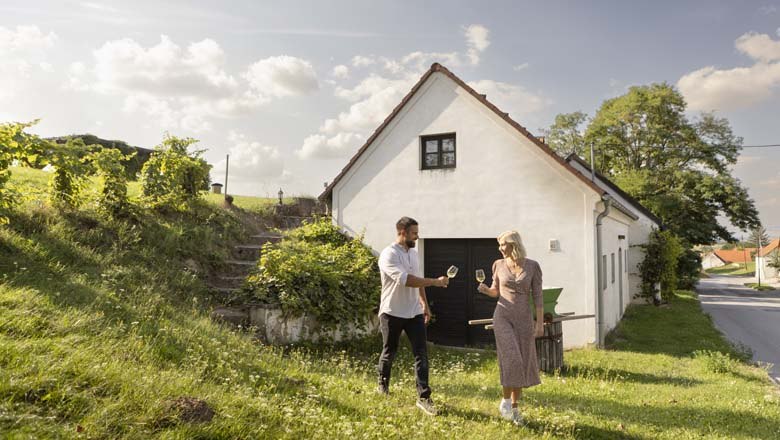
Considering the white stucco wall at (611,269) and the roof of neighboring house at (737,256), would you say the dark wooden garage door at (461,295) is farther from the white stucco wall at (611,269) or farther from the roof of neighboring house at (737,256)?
the roof of neighboring house at (737,256)

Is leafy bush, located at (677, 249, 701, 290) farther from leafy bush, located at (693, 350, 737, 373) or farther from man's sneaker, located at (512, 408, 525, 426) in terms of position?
man's sneaker, located at (512, 408, 525, 426)

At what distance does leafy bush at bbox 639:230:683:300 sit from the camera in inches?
786

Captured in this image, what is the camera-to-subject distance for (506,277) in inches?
195

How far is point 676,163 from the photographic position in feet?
104

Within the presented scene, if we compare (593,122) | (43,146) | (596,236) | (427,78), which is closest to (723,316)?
(596,236)

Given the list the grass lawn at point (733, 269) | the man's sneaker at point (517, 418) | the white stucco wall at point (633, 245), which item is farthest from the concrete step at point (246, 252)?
the grass lawn at point (733, 269)

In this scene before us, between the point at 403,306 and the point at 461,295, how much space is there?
6005 mm

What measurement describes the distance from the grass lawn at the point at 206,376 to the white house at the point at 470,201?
1363 millimetres

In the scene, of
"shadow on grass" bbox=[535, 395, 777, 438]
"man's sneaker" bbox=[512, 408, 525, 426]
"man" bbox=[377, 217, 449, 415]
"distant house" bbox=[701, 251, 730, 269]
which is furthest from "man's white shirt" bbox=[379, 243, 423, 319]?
"distant house" bbox=[701, 251, 730, 269]

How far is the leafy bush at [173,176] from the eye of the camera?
1088 centimetres

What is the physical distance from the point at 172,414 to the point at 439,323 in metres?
8.15

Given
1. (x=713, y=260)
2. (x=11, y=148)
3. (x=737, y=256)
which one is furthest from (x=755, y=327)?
(x=713, y=260)

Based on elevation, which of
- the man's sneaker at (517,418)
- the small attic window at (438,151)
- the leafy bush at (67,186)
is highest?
the small attic window at (438,151)

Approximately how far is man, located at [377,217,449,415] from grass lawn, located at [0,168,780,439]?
14.7 inches
